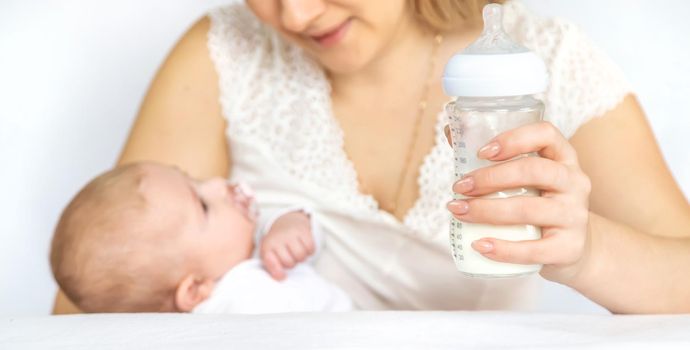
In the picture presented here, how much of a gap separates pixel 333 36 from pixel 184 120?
1.41ft

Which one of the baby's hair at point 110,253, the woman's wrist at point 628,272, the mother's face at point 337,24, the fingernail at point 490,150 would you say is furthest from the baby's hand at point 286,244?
the fingernail at point 490,150

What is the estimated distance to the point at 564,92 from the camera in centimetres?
190

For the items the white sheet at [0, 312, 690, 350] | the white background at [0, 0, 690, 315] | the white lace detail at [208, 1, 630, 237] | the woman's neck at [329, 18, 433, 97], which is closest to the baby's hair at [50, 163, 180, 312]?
the white sheet at [0, 312, 690, 350]

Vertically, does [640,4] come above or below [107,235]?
above

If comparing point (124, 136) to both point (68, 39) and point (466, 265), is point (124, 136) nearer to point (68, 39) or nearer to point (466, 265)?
point (68, 39)

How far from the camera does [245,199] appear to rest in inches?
76.5

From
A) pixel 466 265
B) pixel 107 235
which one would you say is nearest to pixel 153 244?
pixel 107 235

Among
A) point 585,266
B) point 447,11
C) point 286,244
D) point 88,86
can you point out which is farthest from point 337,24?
point 88,86

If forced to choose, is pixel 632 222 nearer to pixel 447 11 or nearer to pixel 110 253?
pixel 447 11

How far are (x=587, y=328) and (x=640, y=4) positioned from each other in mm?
1252

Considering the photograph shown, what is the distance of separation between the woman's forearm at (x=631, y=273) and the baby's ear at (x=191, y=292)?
2.06ft

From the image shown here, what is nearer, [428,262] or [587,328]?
[587,328]

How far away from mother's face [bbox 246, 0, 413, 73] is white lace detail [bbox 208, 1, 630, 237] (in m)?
0.21

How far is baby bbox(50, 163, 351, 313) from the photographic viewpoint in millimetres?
1711
